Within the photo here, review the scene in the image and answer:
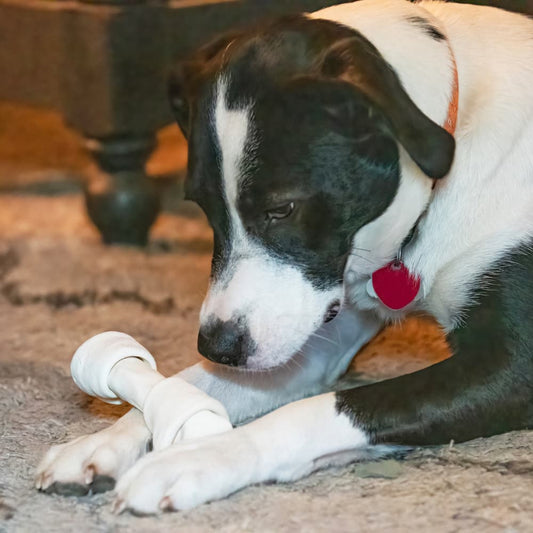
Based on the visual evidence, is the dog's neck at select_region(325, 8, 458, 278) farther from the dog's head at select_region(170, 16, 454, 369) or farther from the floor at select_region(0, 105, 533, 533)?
the floor at select_region(0, 105, 533, 533)

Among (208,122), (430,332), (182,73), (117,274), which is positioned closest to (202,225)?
(117,274)

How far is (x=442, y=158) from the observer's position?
153 centimetres

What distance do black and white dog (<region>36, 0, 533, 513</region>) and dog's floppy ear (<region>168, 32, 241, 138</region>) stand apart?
0.05 feet

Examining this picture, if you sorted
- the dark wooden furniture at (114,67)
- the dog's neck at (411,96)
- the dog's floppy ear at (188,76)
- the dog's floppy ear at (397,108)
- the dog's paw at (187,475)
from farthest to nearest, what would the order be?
the dark wooden furniture at (114,67) → the dog's floppy ear at (188,76) → the dog's neck at (411,96) → the dog's floppy ear at (397,108) → the dog's paw at (187,475)

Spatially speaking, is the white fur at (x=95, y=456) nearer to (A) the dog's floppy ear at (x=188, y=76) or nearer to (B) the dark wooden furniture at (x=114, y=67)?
(A) the dog's floppy ear at (x=188, y=76)

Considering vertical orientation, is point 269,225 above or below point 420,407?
above

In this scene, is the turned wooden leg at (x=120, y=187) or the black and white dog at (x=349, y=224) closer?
the black and white dog at (x=349, y=224)

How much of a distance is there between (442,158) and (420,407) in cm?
37

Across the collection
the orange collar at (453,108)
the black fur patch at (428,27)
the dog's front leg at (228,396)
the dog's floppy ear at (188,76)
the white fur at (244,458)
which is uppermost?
the black fur patch at (428,27)

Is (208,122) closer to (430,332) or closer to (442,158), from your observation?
(442,158)

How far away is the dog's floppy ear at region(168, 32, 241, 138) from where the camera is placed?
178 centimetres

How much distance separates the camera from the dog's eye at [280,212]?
5.24 ft

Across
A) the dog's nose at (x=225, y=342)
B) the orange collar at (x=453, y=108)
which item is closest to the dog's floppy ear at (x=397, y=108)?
the orange collar at (x=453, y=108)

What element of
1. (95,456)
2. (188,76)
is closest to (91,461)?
(95,456)
